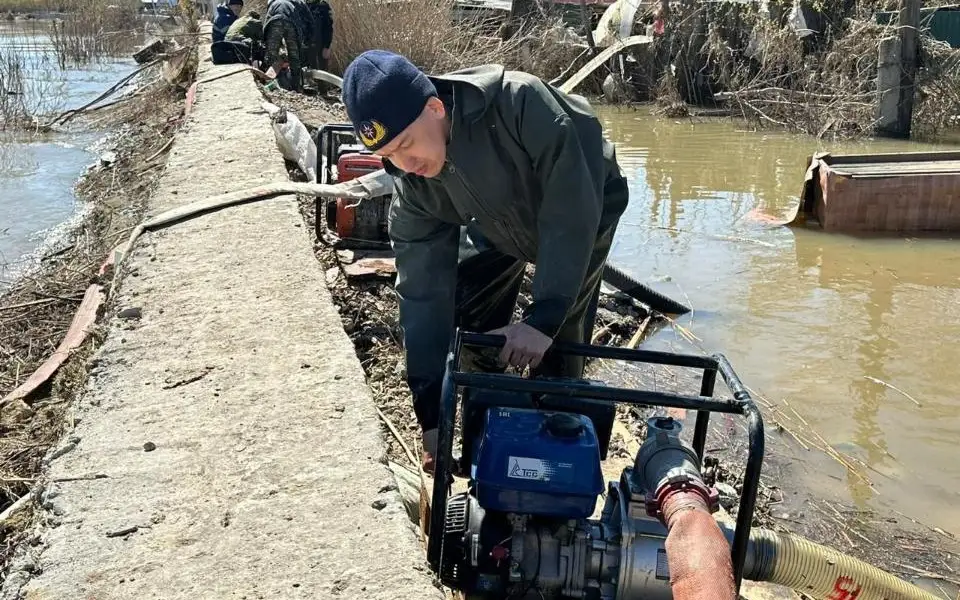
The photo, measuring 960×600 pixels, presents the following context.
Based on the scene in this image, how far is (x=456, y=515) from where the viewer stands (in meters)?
2.45

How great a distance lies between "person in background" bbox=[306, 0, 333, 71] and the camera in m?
12.5

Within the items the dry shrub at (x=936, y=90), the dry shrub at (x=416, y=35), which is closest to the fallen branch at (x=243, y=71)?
Result: the dry shrub at (x=416, y=35)

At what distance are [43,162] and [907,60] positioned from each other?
12214mm

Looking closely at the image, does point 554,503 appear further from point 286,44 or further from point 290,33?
point 286,44

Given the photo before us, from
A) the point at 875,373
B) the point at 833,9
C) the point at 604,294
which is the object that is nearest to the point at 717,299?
the point at 604,294

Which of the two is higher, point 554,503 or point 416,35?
point 416,35

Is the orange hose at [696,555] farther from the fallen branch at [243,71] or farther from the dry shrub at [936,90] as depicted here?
the dry shrub at [936,90]

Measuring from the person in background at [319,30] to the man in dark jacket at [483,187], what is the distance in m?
10.2

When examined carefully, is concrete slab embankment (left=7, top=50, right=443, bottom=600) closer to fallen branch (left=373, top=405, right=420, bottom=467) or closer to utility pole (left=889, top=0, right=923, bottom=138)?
fallen branch (left=373, top=405, right=420, bottom=467)

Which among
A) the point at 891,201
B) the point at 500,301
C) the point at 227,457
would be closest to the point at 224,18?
the point at 891,201

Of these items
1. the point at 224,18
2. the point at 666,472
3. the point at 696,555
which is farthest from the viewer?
the point at 224,18

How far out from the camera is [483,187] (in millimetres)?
2654

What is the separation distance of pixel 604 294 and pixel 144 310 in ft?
11.2

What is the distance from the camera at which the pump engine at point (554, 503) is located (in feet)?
7.29
